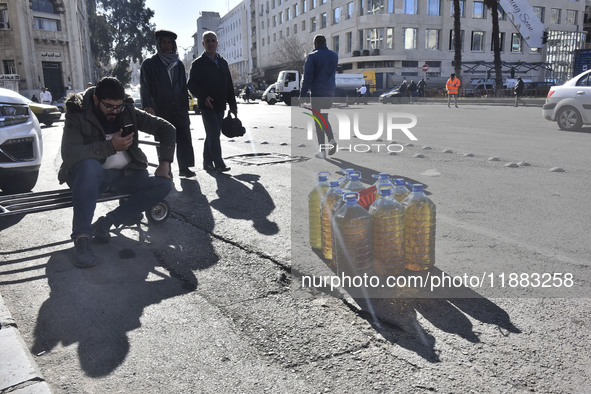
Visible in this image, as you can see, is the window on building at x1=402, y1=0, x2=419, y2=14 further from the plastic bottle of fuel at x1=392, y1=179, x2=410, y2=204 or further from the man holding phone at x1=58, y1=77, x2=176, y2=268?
the plastic bottle of fuel at x1=392, y1=179, x2=410, y2=204

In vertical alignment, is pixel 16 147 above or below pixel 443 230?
above

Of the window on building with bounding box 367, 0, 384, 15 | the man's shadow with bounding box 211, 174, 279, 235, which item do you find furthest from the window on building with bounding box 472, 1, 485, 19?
the man's shadow with bounding box 211, 174, 279, 235

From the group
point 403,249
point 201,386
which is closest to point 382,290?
point 403,249

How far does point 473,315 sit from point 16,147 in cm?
494

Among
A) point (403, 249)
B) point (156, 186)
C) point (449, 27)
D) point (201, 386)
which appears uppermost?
point (449, 27)

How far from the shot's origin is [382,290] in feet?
10.2

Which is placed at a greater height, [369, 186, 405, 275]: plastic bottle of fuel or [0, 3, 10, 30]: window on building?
[0, 3, 10, 30]: window on building

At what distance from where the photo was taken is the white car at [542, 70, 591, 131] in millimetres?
12938

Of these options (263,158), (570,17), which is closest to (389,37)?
(570,17)

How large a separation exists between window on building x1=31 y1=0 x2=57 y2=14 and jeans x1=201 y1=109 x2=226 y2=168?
53.0 m

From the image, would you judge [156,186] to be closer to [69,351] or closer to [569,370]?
[69,351]

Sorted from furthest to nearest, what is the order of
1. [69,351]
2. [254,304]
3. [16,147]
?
1. [16,147]
2. [254,304]
3. [69,351]

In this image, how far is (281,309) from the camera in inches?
113

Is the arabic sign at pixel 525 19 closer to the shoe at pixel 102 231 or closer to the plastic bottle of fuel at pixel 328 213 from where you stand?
the plastic bottle of fuel at pixel 328 213
